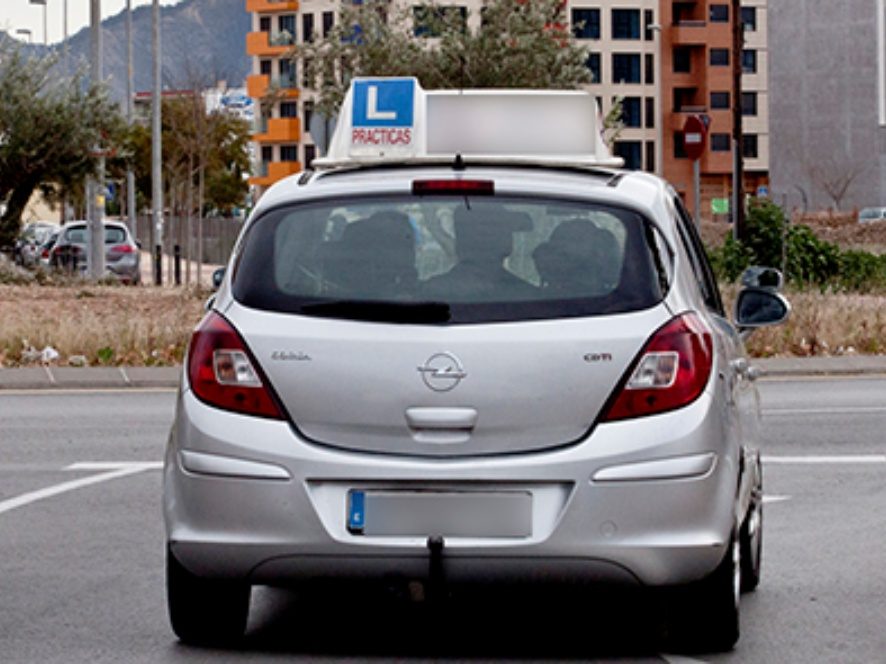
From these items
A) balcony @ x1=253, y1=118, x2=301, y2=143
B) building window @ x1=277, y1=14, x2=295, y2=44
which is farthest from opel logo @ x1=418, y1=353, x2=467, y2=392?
building window @ x1=277, y1=14, x2=295, y2=44

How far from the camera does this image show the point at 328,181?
7426 mm

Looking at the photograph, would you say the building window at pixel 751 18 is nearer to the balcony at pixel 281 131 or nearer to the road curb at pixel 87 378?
the balcony at pixel 281 131

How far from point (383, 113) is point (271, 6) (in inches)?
4291

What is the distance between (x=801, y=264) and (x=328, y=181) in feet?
96.6

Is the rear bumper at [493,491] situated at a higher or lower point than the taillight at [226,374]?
lower

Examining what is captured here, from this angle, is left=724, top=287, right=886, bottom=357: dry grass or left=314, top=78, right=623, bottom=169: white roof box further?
left=724, top=287, right=886, bottom=357: dry grass

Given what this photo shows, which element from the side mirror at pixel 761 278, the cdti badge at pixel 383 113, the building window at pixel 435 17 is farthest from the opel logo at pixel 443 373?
the building window at pixel 435 17

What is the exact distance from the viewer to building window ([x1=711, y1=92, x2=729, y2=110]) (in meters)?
115

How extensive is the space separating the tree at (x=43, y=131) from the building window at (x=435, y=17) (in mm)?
7700

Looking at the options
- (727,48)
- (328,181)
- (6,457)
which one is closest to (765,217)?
(6,457)

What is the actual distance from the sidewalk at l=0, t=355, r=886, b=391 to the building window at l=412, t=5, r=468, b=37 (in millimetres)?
23306

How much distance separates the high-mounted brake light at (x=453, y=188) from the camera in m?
7.18

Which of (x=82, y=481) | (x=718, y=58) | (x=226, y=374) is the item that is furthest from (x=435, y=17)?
(x=718, y=58)

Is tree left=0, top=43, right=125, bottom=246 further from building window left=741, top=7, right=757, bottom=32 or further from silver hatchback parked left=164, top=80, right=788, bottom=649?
building window left=741, top=7, right=757, bottom=32
